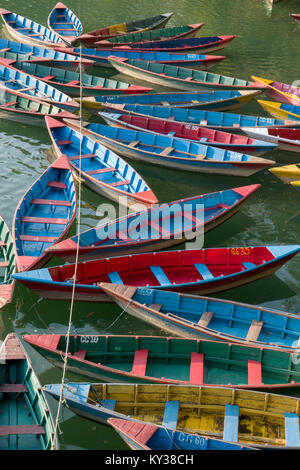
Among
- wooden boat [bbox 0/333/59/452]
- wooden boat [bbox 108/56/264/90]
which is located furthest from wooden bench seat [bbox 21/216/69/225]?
wooden boat [bbox 108/56/264/90]

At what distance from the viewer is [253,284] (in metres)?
18.5

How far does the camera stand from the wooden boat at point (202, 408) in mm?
12867

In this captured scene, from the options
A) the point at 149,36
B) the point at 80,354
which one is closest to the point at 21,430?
the point at 80,354

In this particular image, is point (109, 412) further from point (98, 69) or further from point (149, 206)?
point (98, 69)

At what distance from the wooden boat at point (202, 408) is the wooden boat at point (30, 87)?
1530 centimetres

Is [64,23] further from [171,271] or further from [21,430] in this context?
[21,430]

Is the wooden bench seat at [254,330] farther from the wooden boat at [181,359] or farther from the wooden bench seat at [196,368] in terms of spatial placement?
the wooden bench seat at [196,368]

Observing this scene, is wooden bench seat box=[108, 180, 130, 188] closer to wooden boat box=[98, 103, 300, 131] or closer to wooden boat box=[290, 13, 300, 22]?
wooden boat box=[98, 103, 300, 131]

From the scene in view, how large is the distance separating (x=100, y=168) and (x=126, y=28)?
17464 mm

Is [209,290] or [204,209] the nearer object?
[209,290]

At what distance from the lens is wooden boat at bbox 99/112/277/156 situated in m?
23.6

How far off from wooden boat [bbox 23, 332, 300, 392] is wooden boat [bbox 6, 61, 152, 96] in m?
15.4
